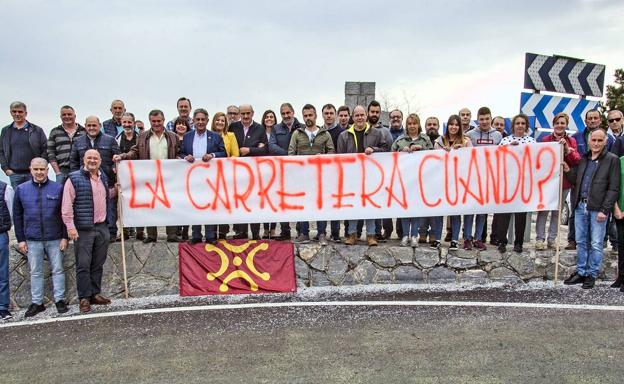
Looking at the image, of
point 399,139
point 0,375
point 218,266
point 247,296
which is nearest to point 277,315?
point 247,296

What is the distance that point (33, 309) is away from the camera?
5.97 m

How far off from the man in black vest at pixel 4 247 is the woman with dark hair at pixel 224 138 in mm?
2555

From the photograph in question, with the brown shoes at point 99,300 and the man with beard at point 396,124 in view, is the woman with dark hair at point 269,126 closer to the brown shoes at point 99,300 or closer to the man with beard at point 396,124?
the man with beard at point 396,124

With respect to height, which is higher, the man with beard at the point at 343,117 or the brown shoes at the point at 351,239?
the man with beard at the point at 343,117

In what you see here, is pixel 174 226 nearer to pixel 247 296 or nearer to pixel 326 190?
pixel 247 296

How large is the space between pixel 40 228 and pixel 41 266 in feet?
1.60

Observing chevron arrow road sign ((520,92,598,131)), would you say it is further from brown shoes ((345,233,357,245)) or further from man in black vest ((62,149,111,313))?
man in black vest ((62,149,111,313))

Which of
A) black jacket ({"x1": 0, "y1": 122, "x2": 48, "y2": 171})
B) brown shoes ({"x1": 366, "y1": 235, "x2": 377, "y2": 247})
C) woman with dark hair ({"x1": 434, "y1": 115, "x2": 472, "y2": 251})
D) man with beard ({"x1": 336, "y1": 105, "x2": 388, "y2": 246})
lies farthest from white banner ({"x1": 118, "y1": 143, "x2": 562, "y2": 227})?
black jacket ({"x1": 0, "y1": 122, "x2": 48, "y2": 171})

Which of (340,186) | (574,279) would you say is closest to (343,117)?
(340,186)

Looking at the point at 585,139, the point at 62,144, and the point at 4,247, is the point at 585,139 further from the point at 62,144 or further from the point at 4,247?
the point at 4,247

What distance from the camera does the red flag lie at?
21.3ft

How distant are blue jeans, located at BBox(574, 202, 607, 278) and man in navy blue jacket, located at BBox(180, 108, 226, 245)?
4.79m

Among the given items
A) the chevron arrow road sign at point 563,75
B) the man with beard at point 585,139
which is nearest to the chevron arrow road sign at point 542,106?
the chevron arrow road sign at point 563,75

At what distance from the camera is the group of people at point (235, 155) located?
6.03 metres
